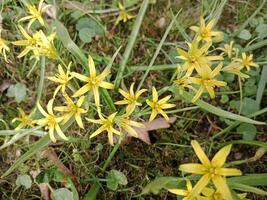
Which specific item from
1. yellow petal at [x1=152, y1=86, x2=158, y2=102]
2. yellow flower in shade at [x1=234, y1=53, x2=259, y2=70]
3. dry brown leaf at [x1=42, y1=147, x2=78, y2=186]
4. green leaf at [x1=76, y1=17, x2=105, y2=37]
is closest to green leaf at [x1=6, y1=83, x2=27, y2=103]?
dry brown leaf at [x1=42, y1=147, x2=78, y2=186]

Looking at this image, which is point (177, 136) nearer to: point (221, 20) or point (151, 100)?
point (151, 100)

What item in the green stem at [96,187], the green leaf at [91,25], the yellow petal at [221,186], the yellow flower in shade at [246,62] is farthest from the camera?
the green leaf at [91,25]

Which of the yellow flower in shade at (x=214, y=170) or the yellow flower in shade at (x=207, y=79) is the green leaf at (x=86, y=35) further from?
the yellow flower in shade at (x=214, y=170)

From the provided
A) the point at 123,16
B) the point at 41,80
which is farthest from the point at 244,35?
the point at 41,80

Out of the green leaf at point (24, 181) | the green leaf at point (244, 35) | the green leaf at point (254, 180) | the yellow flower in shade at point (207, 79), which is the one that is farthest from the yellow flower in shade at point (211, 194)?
the green leaf at point (244, 35)

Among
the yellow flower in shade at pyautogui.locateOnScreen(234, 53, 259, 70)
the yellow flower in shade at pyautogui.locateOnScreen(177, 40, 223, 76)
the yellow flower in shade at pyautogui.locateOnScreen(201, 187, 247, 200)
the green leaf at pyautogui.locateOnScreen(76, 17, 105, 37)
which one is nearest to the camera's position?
the yellow flower in shade at pyautogui.locateOnScreen(201, 187, 247, 200)

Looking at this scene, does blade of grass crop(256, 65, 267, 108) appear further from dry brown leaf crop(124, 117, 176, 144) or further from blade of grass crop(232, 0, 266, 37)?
dry brown leaf crop(124, 117, 176, 144)
